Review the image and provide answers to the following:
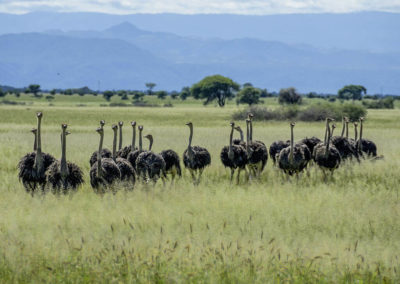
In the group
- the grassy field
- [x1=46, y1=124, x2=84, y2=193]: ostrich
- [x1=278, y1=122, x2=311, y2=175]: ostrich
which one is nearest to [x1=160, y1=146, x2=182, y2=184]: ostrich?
the grassy field

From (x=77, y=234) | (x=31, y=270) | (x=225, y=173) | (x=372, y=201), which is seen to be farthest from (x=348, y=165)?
(x=31, y=270)

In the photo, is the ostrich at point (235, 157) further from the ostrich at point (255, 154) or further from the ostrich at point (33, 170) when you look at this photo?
the ostrich at point (33, 170)

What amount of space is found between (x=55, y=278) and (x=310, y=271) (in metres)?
3.07

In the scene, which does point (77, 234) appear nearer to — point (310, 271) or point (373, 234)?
point (310, 271)

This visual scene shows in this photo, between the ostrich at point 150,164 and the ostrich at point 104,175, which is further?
the ostrich at point 150,164

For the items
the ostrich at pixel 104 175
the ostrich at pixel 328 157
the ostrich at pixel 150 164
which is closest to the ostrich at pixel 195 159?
the ostrich at pixel 150 164

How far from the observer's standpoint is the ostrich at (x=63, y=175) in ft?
38.4

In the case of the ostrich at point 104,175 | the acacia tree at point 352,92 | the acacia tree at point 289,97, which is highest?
the acacia tree at point 352,92

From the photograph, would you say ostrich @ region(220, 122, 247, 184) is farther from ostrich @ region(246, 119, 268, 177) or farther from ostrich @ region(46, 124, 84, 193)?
ostrich @ region(46, 124, 84, 193)

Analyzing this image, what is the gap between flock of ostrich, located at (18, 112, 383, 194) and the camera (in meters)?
12.0

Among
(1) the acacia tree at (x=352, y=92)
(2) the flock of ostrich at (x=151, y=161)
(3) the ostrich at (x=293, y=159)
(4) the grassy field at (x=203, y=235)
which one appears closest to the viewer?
(4) the grassy field at (x=203, y=235)

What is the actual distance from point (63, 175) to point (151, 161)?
2471 mm

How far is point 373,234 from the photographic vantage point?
969 cm

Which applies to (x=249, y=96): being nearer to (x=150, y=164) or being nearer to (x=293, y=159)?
(x=293, y=159)
